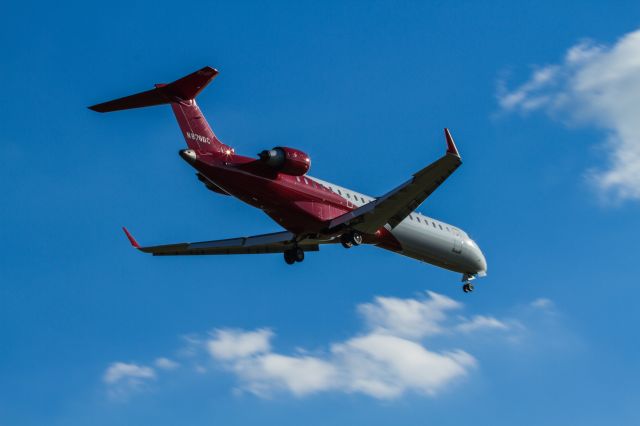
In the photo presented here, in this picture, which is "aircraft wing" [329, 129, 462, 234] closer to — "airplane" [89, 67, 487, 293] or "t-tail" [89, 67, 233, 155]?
"airplane" [89, 67, 487, 293]

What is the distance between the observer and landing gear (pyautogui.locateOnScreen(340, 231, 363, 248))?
36.4 metres

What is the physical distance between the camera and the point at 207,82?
108 ft

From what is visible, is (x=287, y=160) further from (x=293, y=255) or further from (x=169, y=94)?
(x=293, y=255)

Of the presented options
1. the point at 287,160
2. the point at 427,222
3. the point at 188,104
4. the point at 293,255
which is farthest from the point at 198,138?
the point at 427,222

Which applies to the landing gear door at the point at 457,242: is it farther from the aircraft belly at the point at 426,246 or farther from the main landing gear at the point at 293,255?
the main landing gear at the point at 293,255

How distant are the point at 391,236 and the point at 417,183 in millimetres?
5607

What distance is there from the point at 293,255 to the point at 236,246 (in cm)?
270

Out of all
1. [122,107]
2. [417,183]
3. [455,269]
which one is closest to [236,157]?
[122,107]

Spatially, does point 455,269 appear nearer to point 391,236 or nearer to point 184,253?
point 391,236

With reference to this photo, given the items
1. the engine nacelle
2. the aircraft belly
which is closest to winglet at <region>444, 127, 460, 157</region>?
the engine nacelle

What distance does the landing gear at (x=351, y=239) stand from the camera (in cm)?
3638

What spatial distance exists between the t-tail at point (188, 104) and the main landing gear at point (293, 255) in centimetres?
602

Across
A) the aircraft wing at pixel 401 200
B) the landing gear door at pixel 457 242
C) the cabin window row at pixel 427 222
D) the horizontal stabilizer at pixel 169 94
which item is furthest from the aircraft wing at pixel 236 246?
the horizontal stabilizer at pixel 169 94

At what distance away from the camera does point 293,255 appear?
38.3 meters
